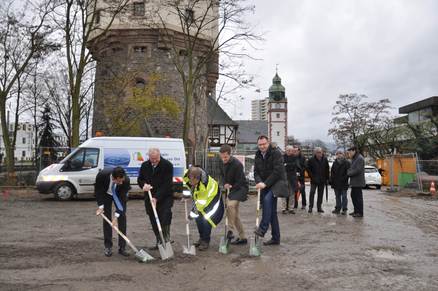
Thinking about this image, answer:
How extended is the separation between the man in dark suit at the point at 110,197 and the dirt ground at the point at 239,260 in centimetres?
31

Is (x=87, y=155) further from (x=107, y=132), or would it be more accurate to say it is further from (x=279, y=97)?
(x=279, y=97)

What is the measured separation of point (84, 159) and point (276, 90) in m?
101

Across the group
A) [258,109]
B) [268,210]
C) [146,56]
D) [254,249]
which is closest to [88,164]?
[268,210]

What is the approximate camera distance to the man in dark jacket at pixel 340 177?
13.0 metres

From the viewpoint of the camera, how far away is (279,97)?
11350 centimetres

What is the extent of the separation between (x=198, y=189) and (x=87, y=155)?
1032 centimetres

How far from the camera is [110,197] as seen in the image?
7.64 meters

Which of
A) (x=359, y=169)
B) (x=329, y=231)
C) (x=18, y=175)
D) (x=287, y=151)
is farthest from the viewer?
(x=18, y=175)

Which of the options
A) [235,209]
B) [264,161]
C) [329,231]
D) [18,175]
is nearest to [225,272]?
[235,209]

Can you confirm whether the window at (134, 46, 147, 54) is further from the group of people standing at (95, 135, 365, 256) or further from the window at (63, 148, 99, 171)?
the group of people standing at (95, 135, 365, 256)

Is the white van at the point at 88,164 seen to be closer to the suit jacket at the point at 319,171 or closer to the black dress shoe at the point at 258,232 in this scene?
the suit jacket at the point at 319,171

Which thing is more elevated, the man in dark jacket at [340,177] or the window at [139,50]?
the window at [139,50]

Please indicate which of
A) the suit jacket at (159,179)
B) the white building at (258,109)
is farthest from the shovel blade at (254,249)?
the white building at (258,109)

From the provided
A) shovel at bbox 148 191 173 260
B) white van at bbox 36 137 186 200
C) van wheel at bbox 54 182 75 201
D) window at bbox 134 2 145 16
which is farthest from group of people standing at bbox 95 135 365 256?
window at bbox 134 2 145 16
